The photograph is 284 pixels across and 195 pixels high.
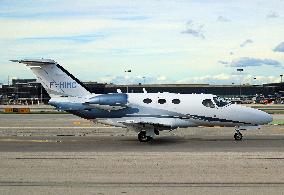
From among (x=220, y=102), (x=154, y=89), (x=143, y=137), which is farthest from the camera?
(x=154, y=89)

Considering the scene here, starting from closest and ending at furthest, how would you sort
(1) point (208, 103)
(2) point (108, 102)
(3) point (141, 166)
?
1. (3) point (141, 166)
2. (2) point (108, 102)
3. (1) point (208, 103)

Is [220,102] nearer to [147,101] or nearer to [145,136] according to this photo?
[147,101]

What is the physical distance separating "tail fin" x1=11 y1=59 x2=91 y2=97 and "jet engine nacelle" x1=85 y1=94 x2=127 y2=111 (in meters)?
1.26

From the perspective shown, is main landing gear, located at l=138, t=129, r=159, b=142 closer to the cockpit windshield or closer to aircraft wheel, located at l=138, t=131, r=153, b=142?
aircraft wheel, located at l=138, t=131, r=153, b=142

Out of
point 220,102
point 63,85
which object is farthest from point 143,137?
point 63,85

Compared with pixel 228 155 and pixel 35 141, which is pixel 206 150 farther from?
pixel 35 141

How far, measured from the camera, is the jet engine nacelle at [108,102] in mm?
24734

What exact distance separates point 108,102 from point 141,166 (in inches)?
403

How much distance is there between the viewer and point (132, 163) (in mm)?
15609

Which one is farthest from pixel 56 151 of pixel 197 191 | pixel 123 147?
pixel 197 191

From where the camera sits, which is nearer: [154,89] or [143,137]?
[143,137]

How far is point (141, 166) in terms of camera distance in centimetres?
1487

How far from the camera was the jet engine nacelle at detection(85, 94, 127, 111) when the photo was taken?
24.7m

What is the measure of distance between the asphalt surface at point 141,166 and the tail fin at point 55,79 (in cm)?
272
